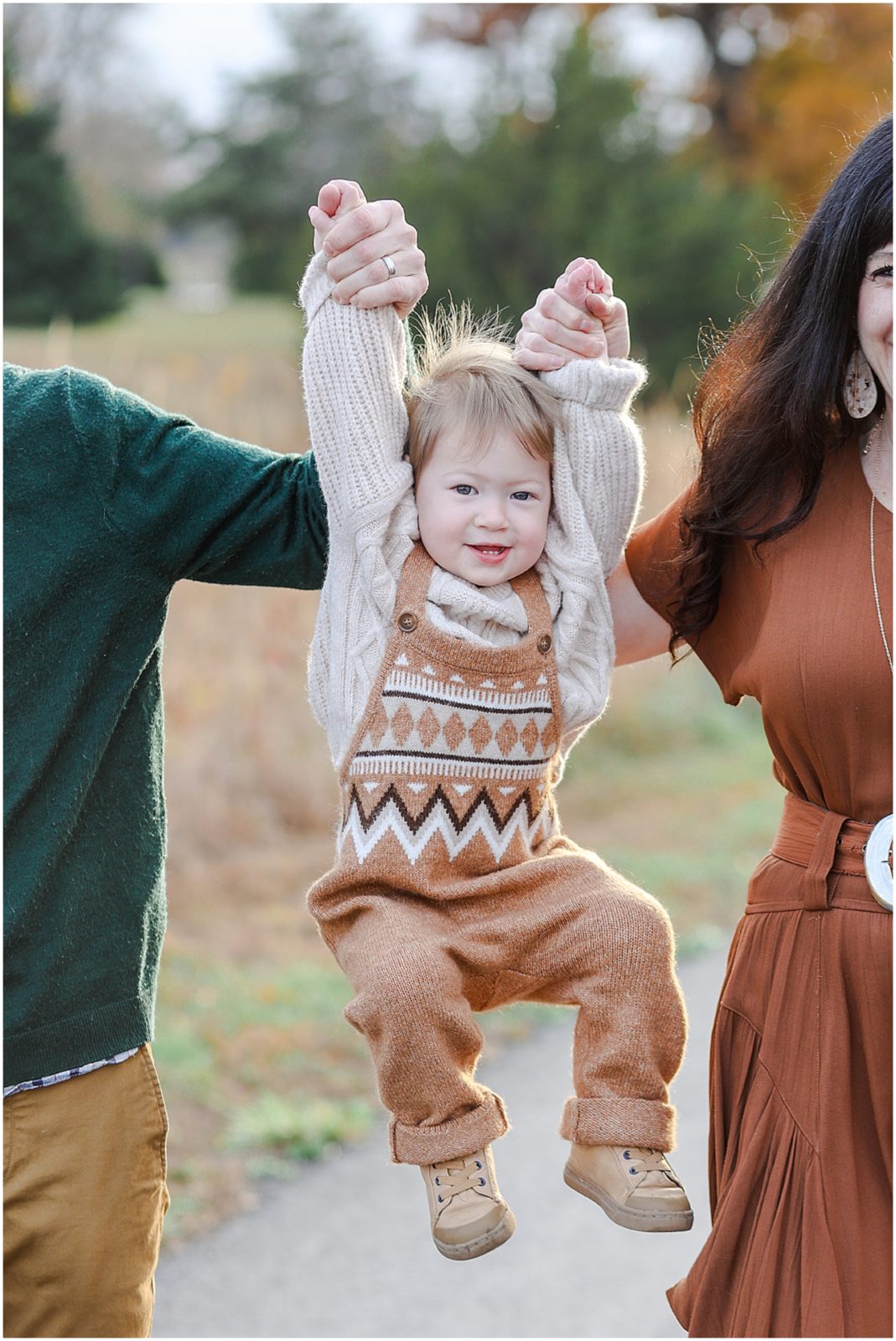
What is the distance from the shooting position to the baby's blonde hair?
2064 mm

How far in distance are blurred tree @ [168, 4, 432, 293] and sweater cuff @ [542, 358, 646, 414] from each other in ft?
44.5

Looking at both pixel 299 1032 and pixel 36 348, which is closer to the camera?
pixel 299 1032

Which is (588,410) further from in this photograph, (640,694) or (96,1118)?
(640,694)

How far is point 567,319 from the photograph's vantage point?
7.03 ft

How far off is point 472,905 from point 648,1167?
420 mm

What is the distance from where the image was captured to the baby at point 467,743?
197 centimetres

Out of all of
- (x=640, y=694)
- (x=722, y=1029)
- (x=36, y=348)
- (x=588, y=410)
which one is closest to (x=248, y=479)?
(x=588, y=410)

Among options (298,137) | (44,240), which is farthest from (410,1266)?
(298,137)

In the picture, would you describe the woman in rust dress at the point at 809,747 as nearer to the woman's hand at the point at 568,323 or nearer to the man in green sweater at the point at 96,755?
the woman's hand at the point at 568,323

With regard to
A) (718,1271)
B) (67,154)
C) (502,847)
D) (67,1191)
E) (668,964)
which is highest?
(67,154)

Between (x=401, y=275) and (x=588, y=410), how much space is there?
33cm

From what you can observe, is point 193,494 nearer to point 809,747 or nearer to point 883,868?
point 809,747

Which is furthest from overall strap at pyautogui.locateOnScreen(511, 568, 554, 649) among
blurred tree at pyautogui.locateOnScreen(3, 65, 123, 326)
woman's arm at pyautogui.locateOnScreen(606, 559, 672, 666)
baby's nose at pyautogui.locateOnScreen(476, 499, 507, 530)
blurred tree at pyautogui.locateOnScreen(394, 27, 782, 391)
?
blurred tree at pyautogui.locateOnScreen(394, 27, 782, 391)

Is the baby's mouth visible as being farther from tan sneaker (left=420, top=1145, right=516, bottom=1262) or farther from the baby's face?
tan sneaker (left=420, top=1145, right=516, bottom=1262)
